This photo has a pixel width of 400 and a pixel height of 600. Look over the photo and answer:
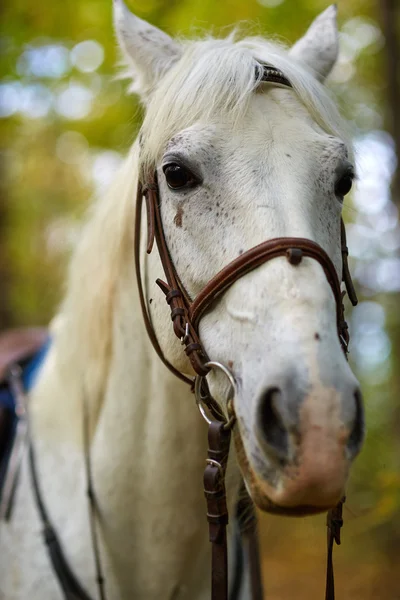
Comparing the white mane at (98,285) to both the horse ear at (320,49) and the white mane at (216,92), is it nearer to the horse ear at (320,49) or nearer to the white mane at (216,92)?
the white mane at (216,92)

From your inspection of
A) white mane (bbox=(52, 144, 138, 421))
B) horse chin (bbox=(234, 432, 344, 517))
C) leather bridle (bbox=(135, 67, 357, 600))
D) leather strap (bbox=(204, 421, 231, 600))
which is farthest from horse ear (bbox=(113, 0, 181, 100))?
horse chin (bbox=(234, 432, 344, 517))

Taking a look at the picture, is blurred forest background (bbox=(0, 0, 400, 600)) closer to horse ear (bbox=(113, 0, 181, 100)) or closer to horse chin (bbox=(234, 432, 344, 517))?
horse ear (bbox=(113, 0, 181, 100))

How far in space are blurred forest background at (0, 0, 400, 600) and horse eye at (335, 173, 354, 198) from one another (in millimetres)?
1424

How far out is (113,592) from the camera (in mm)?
2223

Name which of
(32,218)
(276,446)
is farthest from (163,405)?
(32,218)

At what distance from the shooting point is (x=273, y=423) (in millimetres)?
1360

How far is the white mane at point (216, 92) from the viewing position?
5.88ft

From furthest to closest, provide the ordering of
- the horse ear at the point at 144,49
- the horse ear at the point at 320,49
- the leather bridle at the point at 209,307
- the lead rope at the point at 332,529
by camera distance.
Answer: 1. the horse ear at the point at 320,49
2. the horse ear at the point at 144,49
3. the lead rope at the point at 332,529
4. the leather bridle at the point at 209,307

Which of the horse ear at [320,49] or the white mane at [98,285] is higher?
the horse ear at [320,49]

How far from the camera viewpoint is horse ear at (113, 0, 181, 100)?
214 centimetres

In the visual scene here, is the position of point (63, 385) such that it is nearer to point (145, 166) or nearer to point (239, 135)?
point (145, 166)

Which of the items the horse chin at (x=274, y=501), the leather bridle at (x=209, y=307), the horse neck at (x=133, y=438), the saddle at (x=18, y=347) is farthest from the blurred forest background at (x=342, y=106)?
the horse chin at (x=274, y=501)

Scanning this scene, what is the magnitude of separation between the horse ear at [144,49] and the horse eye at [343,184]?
0.85m

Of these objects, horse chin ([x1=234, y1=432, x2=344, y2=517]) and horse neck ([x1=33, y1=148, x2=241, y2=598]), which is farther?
horse neck ([x1=33, y1=148, x2=241, y2=598])
